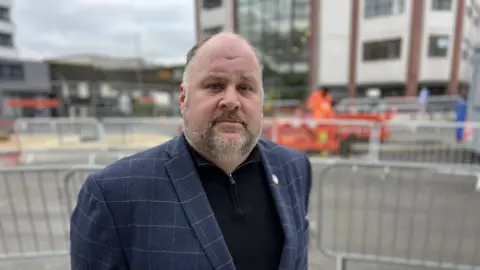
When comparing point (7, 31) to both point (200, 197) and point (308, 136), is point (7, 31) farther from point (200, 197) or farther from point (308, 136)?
point (200, 197)

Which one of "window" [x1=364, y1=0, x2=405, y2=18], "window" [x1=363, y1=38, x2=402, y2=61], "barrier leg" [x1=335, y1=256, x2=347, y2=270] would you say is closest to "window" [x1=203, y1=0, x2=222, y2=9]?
"window" [x1=364, y1=0, x2=405, y2=18]

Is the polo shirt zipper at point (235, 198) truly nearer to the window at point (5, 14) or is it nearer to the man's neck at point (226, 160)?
the man's neck at point (226, 160)

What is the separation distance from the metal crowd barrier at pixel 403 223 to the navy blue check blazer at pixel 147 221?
7.08 feet

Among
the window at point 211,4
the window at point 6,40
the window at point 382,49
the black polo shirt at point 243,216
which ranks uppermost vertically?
the window at point 211,4

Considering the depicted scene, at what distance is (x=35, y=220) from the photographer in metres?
4.32

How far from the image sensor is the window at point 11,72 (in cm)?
2809

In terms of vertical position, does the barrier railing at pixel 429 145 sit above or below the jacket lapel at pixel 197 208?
below

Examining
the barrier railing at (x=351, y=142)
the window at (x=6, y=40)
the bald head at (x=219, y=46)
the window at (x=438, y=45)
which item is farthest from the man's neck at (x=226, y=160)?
the window at (x=6, y=40)

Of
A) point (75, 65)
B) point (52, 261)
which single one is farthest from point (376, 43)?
point (52, 261)

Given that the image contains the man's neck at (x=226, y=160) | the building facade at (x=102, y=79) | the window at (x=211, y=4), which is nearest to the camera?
the man's neck at (x=226, y=160)

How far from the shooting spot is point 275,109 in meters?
20.7

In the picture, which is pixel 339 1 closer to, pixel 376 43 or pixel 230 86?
pixel 376 43

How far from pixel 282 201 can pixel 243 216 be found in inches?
8.0

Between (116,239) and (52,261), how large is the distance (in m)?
3.02
